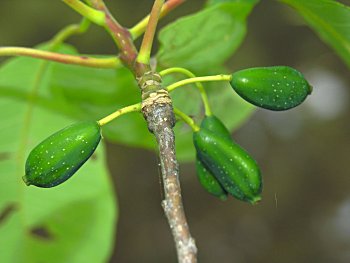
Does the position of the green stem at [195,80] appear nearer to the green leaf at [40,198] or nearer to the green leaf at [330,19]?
the green leaf at [330,19]

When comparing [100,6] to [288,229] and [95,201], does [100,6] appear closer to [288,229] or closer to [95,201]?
[95,201]

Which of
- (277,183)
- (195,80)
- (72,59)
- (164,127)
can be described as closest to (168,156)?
(164,127)

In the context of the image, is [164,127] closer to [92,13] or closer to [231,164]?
[231,164]

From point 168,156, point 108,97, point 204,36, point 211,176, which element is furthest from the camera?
point 108,97

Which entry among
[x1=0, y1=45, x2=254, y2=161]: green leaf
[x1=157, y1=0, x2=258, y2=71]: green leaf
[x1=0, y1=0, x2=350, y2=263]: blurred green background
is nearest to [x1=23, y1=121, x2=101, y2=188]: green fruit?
[x1=157, y1=0, x2=258, y2=71]: green leaf

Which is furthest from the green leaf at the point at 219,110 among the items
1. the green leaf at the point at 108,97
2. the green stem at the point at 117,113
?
the green stem at the point at 117,113

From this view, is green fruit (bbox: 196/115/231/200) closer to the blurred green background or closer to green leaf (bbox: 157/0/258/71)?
green leaf (bbox: 157/0/258/71)

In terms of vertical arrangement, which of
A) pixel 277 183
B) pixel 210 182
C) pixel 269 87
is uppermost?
pixel 269 87
